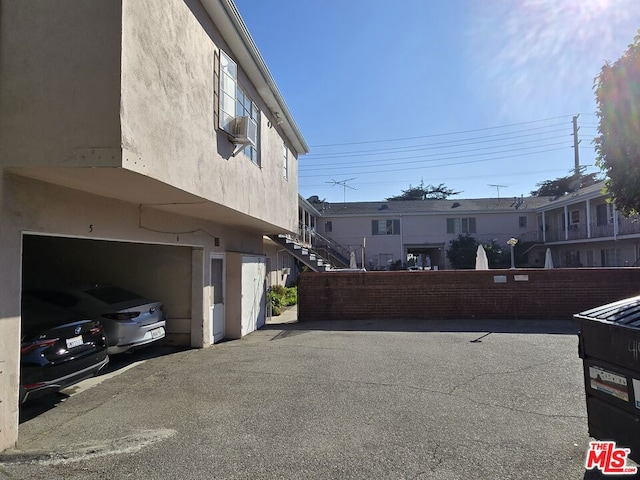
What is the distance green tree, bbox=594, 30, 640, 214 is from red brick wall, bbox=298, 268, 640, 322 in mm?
8126

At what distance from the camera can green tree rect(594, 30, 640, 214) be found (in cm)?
500

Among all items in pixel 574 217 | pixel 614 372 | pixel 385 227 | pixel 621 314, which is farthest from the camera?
pixel 385 227

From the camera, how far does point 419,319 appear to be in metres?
13.4

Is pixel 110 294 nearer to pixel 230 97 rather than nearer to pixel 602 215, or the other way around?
pixel 230 97

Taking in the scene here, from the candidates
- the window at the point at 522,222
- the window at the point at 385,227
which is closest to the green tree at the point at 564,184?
the window at the point at 522,222

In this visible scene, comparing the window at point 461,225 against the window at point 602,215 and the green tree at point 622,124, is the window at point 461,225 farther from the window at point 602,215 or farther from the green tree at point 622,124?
the green tree at point 622,124

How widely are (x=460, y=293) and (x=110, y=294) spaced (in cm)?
997

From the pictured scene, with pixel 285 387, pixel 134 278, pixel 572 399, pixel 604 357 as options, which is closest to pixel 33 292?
pixel 134 278

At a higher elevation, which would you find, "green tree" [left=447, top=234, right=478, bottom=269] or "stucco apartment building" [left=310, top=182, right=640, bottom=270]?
"stucco apartment building" [left=310, top=182, right=640, bottom=270]

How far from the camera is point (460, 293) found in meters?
13.4

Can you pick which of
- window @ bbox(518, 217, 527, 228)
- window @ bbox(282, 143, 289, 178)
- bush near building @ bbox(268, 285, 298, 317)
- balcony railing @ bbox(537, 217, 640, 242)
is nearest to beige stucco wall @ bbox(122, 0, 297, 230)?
window @ bbox(282, 143, 289, 178)

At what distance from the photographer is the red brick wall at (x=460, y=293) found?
1293 centimetres

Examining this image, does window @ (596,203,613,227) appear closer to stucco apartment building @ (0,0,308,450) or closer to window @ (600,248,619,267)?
window @ (600,248,619,267)

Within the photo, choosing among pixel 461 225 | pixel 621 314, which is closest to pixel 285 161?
pixel 621 314
